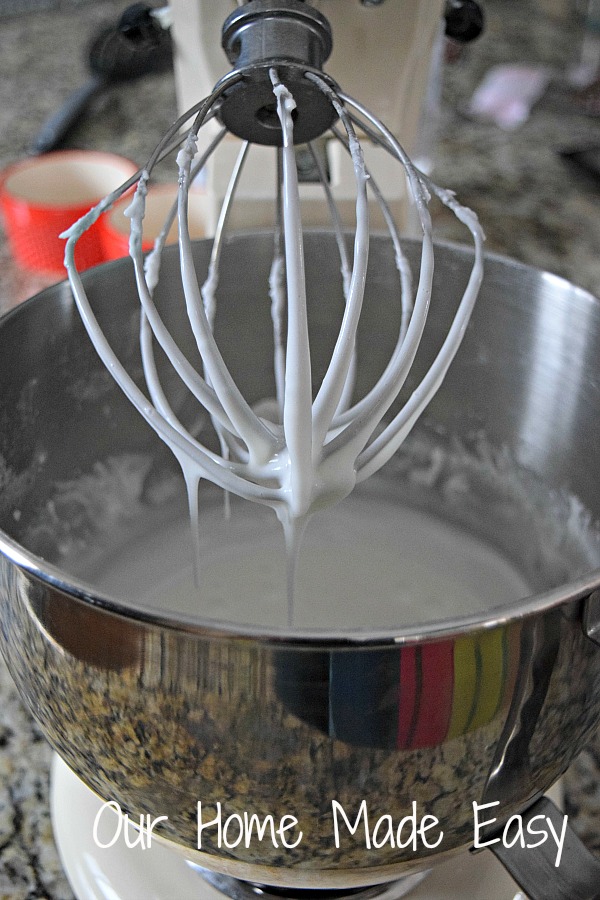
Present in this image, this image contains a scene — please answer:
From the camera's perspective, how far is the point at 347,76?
575 mm

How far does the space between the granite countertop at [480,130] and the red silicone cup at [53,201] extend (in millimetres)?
35

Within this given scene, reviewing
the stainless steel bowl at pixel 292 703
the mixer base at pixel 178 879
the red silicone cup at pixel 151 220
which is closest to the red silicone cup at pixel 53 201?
the red silicone cup at pixel 151 220

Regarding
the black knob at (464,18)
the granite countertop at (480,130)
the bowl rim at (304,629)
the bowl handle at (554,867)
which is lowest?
the bowl handle at (554,867)

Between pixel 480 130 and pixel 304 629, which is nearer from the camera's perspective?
pixel 304 629

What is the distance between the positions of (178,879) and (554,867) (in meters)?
0.17

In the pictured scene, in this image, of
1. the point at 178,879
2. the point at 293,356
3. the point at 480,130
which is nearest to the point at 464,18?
the point at 293,356

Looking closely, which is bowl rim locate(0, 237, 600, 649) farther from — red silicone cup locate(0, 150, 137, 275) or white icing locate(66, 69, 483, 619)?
red silicone cup locate(0, 150, 137, 275)

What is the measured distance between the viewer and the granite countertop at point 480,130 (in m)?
0.86

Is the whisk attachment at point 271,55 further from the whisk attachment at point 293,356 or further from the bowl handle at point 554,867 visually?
the bowl handle at point 554,867

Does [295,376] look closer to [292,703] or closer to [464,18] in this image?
[292,703]

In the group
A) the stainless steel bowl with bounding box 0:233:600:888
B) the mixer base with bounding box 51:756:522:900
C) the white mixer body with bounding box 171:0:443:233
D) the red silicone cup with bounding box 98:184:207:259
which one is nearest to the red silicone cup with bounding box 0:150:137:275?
the red silicone cup with bounding box 98:184:207:259

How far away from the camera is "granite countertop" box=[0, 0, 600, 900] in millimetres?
859

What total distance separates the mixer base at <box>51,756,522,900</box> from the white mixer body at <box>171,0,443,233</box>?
40 cm

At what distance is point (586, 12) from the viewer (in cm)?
133
